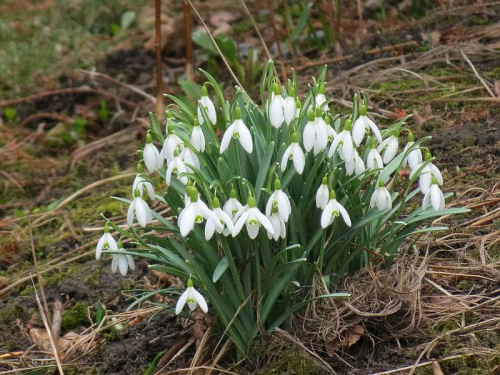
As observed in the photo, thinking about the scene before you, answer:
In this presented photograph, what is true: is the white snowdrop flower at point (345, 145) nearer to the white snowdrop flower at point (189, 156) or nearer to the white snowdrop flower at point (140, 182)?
the white snowdrop flower at point (189, 156)

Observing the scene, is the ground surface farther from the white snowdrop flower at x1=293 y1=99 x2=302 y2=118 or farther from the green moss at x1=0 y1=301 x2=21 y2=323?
the white snowdrop flower at x1=293 y1=99 x2=302 y2=118

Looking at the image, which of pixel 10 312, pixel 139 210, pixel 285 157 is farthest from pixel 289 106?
pixel 10 312

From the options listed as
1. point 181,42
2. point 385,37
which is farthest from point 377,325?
point 181,42

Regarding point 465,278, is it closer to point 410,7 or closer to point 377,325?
point 377,325

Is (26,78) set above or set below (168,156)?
below

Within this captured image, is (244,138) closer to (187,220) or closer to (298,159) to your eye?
(298,159)

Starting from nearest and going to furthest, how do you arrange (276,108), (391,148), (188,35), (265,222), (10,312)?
(265,222) → (276,108) → (391,148) → (10,312) → (188,35)

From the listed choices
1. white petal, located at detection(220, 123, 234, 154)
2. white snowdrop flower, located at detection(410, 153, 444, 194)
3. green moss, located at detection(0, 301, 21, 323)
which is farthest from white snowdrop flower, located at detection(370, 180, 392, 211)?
green moss, located at detection(0, 301, 21, 323)
